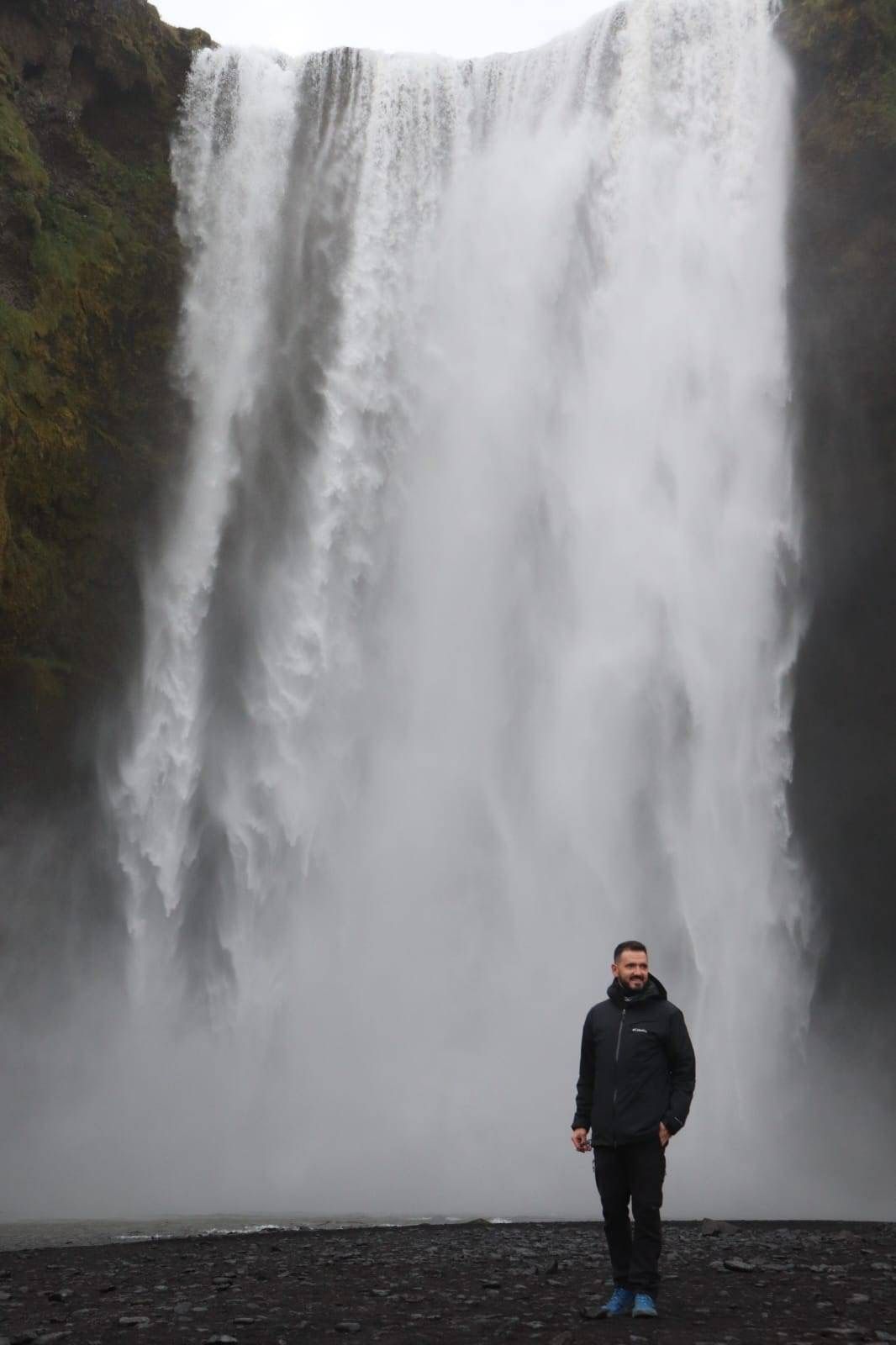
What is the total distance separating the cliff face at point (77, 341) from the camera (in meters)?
21.3

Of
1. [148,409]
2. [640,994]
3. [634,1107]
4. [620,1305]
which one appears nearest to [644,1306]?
[620,1305]

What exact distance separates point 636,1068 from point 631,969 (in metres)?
0.52

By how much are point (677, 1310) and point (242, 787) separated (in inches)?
612

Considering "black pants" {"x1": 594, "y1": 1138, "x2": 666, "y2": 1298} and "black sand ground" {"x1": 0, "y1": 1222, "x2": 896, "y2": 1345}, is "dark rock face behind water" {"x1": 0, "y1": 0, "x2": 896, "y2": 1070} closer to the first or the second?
"black sand ground" {"x1": 0, "y1": 1222, "x2": 896, "y2": 1345}

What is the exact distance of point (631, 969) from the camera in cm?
657

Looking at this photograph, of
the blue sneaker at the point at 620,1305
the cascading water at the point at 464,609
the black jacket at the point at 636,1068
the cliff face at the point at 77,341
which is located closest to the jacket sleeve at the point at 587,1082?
the black jacket at the point at 636,1068

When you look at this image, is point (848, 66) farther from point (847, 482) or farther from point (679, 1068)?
point (679, 1068)

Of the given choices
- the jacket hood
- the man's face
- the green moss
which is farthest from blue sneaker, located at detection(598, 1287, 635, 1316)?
the green moss

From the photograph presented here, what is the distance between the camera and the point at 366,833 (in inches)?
855

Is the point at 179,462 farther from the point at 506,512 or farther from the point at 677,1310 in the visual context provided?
the point at 677,1310

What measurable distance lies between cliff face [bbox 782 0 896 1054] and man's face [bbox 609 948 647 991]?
51.0ft

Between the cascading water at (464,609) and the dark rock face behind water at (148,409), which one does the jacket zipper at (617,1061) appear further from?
the dark rock face behind water at (148,409)

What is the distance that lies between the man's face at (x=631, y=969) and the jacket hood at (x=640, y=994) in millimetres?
37

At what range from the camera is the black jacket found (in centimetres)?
649
